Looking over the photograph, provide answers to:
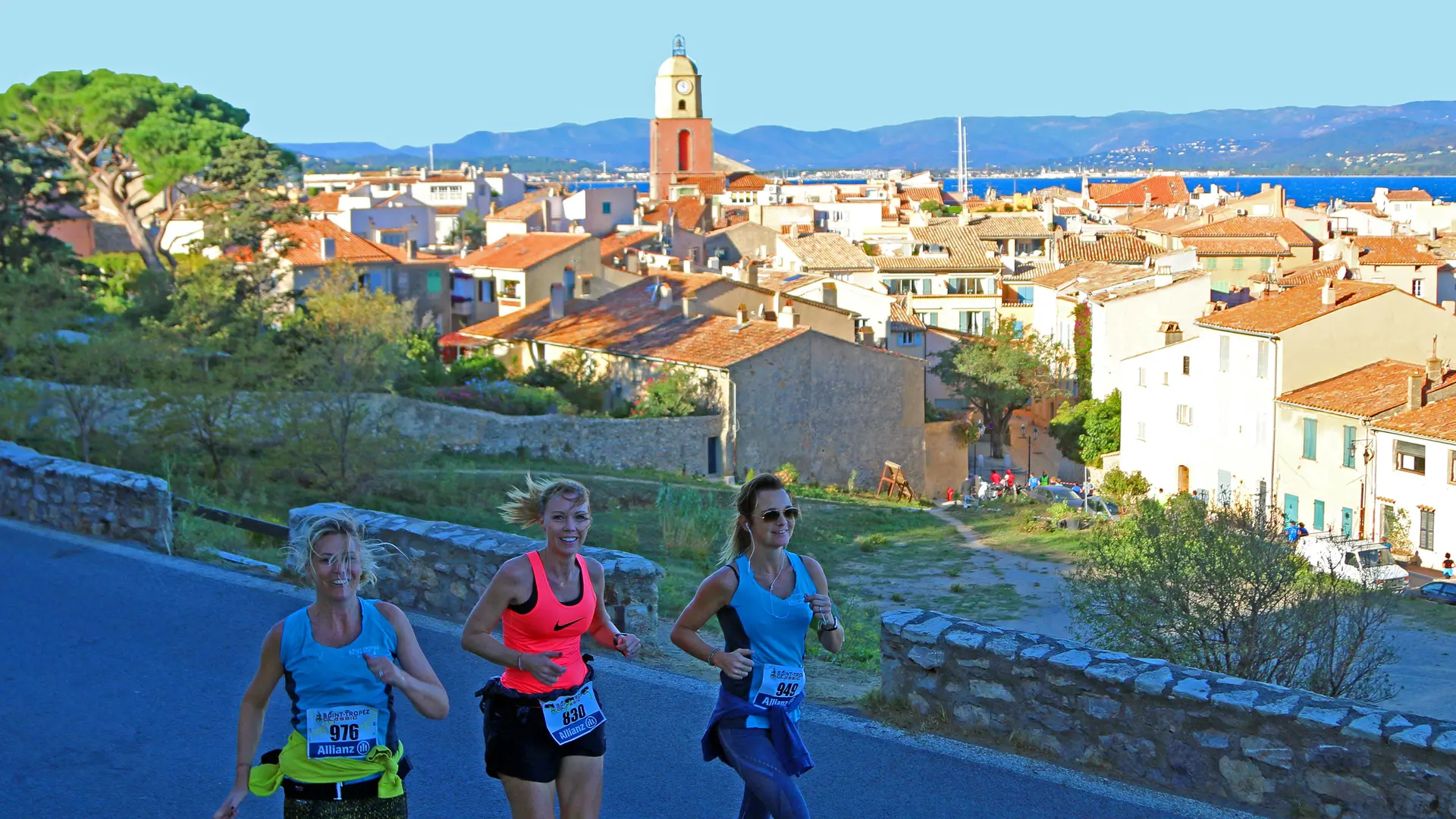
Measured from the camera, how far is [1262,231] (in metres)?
73.1

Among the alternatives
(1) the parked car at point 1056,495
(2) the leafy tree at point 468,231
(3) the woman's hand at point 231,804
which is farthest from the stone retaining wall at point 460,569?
(2) the leafy tree at point 468,231

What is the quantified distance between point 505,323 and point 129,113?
44.3 feet

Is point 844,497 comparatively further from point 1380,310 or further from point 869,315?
point 869,315

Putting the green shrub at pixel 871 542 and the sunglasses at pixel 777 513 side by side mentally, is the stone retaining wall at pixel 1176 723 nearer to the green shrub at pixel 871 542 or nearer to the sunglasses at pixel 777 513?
the sunglasses at pixel 777 513

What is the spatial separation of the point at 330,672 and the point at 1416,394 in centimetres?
3592

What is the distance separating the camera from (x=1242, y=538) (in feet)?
40.5

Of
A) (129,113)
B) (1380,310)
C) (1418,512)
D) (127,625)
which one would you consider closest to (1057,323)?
(1380,310)

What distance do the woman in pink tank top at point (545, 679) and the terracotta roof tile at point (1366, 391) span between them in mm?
34799

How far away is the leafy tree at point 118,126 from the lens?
44688 mm

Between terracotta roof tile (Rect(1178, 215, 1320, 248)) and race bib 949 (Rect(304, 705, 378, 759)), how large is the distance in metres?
71.5

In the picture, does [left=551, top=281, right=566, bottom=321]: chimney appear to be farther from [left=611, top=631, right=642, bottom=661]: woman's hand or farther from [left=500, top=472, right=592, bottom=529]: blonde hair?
[left=611, top=631, right=642, bottom=661]: woman's hand

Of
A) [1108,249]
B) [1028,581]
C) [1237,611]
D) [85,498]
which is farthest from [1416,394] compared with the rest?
[1108,249]

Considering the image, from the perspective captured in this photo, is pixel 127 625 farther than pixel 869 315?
No

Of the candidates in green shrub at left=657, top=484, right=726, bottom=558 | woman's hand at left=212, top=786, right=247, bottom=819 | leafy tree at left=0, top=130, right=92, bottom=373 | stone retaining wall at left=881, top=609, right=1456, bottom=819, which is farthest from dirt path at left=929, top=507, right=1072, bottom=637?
leafy tree at left=0, top=130, right=92, bottom=373
